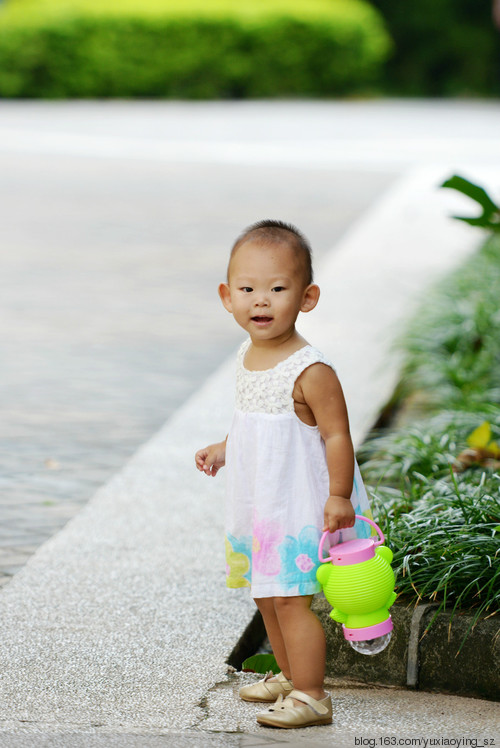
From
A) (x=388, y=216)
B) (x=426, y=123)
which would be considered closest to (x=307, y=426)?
(x=388, y=216)

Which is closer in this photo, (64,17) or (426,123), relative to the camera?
(426,123)

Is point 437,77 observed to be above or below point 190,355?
above

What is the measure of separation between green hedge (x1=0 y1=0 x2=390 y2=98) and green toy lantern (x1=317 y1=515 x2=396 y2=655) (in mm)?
26454

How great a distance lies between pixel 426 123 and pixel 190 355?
19.0m

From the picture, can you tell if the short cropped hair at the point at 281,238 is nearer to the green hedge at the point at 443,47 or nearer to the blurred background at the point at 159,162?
the blurred background at the point at 159,162

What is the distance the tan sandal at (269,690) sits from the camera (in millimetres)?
2826

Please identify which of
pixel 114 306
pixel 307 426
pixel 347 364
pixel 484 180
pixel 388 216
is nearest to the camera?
pixel 307 426

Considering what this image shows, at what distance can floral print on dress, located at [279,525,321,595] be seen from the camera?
265cm

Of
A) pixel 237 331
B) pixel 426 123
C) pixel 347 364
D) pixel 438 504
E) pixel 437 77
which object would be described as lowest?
pixel 438 504

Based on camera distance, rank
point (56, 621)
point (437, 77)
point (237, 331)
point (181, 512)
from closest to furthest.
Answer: point (56, 621) < point (181, 512) < point (237, 331) < point (437, 77)

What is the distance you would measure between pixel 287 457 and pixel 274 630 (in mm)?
470

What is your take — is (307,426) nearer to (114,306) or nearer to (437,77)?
(114,306)

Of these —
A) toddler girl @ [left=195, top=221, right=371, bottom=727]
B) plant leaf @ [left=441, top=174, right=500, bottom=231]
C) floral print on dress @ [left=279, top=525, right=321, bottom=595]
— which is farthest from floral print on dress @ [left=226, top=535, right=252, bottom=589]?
plant leaf @ [left=441, top=174, right=500, bottom=231]

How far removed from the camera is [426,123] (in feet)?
80.2
